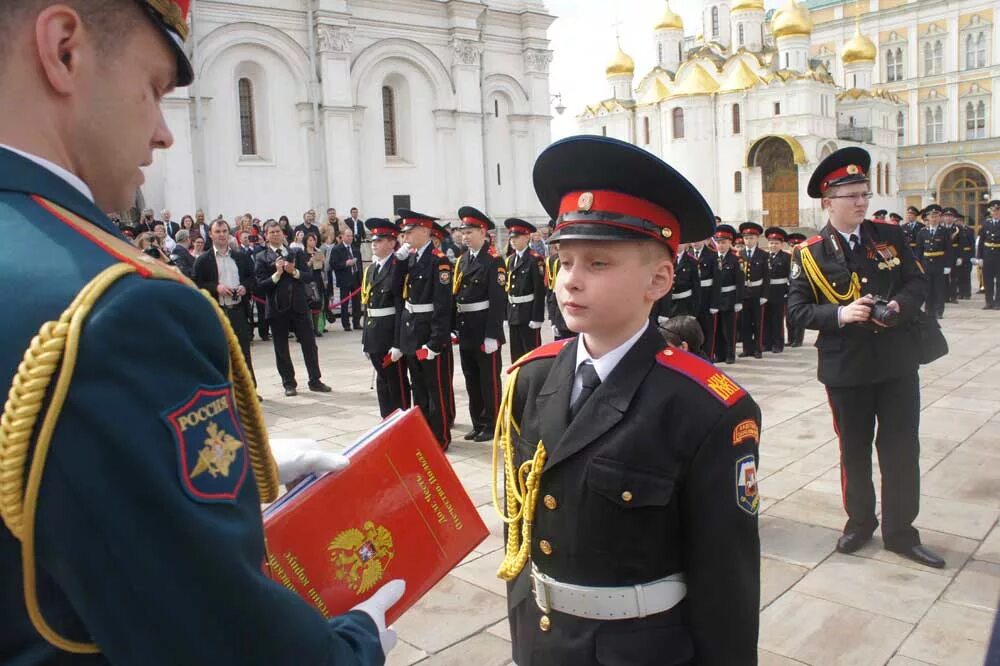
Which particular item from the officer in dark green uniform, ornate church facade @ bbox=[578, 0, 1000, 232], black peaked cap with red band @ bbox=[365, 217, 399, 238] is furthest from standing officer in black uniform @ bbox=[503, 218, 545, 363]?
ornate church facade @ bbox=[578, 0, 1000, 232]

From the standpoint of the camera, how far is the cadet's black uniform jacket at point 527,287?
32.0ft

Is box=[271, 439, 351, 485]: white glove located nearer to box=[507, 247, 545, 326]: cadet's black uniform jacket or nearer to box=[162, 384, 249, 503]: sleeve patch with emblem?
box=[162, 384, 249, 503]: sleeve patch with emblem

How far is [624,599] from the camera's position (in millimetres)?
2072

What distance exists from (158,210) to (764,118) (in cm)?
3900

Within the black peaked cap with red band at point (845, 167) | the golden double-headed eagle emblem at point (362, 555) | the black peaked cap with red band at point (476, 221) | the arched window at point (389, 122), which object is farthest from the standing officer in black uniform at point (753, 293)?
the arched window at point (389, 122)


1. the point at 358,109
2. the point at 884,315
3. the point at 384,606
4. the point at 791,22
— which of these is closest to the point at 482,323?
the point at 884,315

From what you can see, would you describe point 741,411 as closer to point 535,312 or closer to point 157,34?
point 157,34

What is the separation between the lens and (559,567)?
217cm

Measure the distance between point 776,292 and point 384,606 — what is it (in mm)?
13085

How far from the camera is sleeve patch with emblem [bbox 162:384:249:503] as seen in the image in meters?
1.03

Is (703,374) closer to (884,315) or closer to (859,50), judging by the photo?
(884,315)

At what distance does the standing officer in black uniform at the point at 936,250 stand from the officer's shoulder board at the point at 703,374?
16.1 metres

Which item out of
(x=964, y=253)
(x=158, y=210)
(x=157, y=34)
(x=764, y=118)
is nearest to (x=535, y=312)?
(x=157, y=34)

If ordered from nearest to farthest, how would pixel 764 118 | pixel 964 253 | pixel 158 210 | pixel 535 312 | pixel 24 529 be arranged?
1. pixel 24 529
2. pixel 535 312
3. pixel 964 253
4. pixel 158 210
5. pixel 764 118
